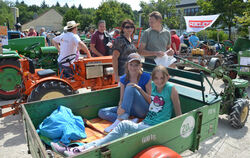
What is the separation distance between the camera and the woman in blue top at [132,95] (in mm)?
3060

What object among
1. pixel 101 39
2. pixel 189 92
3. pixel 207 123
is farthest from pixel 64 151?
pixel 101 39

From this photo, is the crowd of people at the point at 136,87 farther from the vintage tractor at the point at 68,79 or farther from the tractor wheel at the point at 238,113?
the tractor wheel at the point at 238,113

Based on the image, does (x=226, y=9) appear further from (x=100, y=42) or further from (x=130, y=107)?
(x=130, y=107)

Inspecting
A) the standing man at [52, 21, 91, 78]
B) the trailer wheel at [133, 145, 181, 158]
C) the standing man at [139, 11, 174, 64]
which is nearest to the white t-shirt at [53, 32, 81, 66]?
the standing man at [52, 21, 91, 78]

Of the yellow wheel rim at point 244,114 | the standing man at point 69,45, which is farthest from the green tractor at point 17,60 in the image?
the yellow wheel rim at point 244,114

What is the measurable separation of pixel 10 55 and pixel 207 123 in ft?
17.6

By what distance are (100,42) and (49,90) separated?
2.12 meters

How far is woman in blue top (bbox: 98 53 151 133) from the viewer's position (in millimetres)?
3060

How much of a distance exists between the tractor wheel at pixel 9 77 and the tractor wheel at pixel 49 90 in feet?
7.39

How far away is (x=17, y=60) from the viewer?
229 inches

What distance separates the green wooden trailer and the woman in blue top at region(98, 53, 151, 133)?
30 cm

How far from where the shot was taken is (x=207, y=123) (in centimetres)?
269

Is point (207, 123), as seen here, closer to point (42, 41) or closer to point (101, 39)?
point (101, 39)

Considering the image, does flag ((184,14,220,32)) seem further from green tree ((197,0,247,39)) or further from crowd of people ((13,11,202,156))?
green tree ((197,0,247,39))
